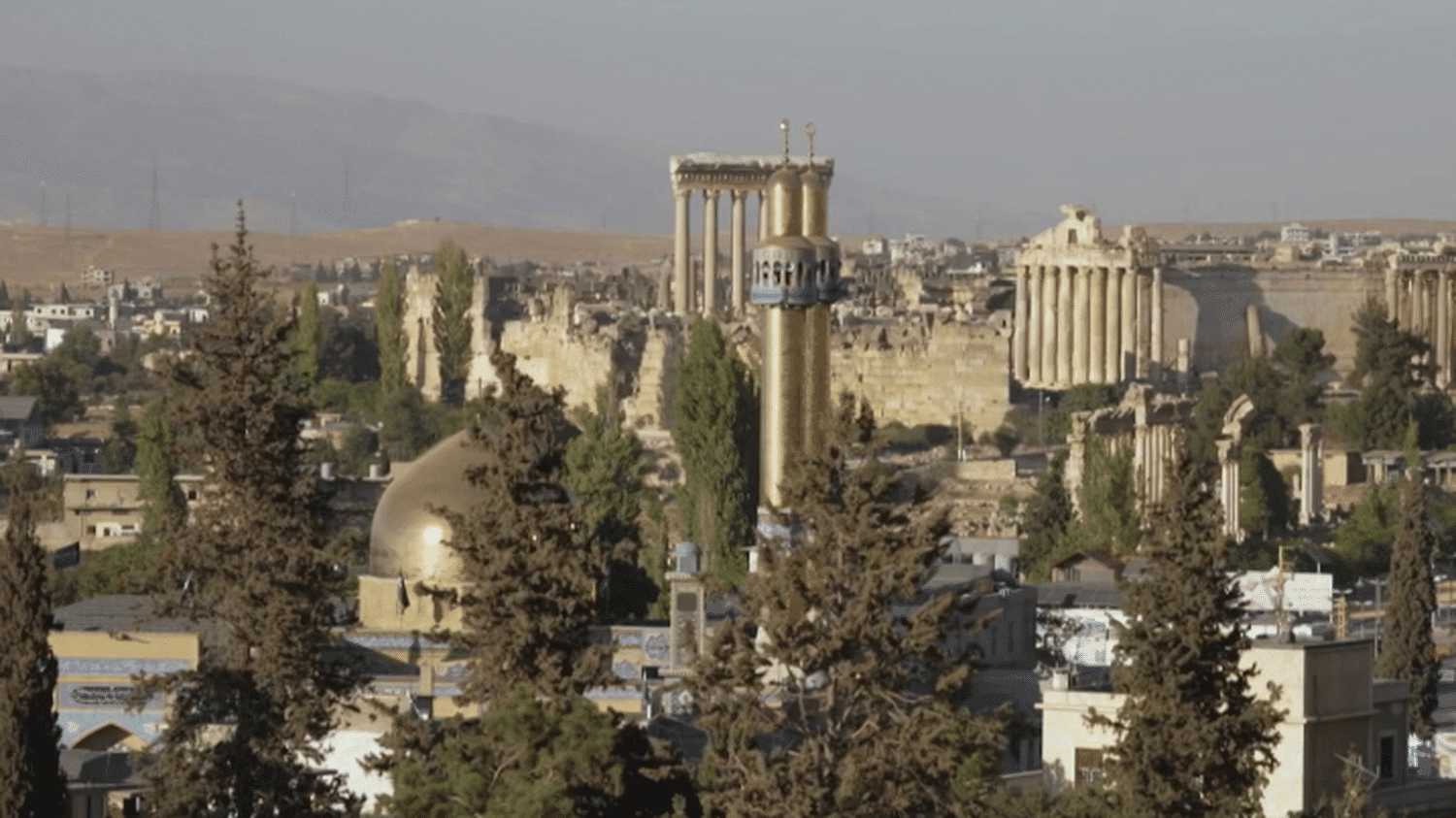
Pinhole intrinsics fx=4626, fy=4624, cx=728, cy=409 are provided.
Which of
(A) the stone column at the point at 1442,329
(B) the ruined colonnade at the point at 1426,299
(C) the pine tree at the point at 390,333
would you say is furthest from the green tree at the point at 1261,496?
(C) the pine tree at the point at 390,333

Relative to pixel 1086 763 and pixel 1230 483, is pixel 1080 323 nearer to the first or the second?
pixel 1230 483

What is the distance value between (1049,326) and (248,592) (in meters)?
51.7

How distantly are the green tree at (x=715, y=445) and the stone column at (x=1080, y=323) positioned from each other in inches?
642

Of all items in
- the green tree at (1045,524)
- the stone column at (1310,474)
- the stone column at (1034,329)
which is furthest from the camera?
the stone column at (1034,329)

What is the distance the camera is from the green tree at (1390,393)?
2928 inches

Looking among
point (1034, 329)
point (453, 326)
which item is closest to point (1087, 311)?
point (1034, 329)

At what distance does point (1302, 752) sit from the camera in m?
34.1

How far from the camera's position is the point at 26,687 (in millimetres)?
33531

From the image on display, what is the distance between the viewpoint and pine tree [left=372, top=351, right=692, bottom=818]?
2884 centimetres

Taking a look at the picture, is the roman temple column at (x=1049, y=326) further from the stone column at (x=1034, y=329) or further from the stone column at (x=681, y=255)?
the stone column at (x=681, y=255)

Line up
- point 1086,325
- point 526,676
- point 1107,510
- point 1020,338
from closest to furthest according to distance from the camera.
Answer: point 526,676
point 1107,510
point 1020,338
point 1086,325

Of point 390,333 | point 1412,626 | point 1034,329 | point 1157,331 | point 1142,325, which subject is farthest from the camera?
point 390,333

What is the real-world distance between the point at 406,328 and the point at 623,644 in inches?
1864

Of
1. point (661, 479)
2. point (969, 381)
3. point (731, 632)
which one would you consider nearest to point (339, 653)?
point (731, 632)
